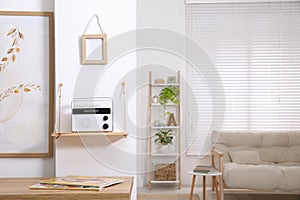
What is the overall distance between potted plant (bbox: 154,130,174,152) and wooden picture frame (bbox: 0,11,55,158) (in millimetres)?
2605

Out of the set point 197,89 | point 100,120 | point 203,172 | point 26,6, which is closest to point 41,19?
point 26,6

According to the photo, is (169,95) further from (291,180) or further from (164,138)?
(291,180)

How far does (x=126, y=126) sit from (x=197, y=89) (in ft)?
9.70

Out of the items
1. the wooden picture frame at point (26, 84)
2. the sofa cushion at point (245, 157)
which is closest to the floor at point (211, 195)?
the sofa cushion at point (245, 157)

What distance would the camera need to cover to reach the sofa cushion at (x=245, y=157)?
4957mm

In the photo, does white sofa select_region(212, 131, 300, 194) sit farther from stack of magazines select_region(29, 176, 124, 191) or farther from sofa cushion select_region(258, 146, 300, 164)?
stack of magazines select_region(29, 176, 124, 191)

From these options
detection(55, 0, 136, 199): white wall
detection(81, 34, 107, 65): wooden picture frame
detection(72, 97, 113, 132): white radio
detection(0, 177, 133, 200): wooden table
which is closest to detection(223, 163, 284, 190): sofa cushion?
detection(55, 0, 136, 199): white wall

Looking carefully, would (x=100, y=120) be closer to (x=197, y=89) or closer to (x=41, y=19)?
(x=41, y=19)

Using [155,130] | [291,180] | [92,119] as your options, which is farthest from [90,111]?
[155,130]

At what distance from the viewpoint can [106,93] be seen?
2.86 meters

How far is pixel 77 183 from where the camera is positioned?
2400mm

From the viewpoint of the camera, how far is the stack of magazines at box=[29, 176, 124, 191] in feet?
7.66

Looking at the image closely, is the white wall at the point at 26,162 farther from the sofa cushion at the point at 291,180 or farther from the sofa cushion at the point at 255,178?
Answer: the sofa cushion at the point at 291,180

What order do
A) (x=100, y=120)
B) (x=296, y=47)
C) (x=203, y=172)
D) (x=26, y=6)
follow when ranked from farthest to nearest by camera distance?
1. (x=296, y=47)
2. (x=203, y=172)
3. (x=26, y=6)
4. (x=100, y=120)
